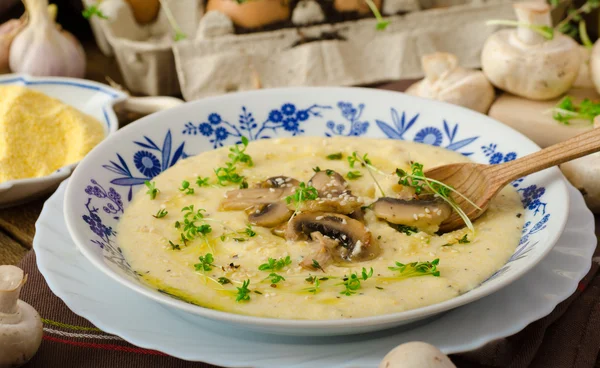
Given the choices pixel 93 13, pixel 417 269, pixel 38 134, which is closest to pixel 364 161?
pixel 417 269

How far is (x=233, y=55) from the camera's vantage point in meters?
3.88

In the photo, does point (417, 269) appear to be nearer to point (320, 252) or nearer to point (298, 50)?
point (320, 252)

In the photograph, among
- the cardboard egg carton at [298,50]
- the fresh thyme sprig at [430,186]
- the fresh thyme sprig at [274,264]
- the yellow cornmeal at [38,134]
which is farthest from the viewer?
the cardboard egg carton at [298,50]

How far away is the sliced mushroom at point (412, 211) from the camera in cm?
227

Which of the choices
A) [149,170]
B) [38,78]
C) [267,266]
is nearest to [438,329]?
[267,266]

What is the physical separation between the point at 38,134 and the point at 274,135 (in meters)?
1.04

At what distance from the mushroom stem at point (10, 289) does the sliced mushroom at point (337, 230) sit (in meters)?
0.78

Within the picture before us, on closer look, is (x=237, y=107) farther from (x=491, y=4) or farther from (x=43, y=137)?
(x=491, y=4)

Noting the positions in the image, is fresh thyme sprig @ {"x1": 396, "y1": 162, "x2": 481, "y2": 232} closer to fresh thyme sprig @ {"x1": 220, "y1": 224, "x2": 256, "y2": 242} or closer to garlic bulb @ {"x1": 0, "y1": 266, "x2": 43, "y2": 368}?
fresh thyme sprig @ {"x1": 220, "y1": 224, "x2": 256, "y2": 242}

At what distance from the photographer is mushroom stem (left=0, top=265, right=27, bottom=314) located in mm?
1838

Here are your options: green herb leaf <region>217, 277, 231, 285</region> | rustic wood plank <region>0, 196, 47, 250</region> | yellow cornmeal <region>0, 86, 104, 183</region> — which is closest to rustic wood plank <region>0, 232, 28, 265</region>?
rustic wood plank <region>0, 196, 47, 250</region>

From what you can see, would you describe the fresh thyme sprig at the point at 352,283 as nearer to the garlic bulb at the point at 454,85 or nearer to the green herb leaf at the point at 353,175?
the green herb leaf at the point at 353,175

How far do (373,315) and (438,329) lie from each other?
20 cm

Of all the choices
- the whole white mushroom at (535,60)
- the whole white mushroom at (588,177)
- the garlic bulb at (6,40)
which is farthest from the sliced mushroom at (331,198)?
the garlic bulb at (6,40)
